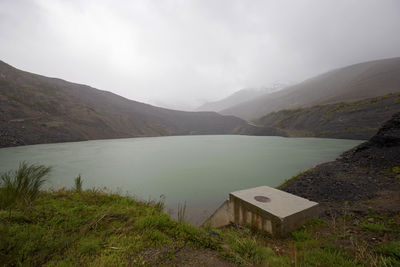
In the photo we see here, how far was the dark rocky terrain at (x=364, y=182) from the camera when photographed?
13.4ft

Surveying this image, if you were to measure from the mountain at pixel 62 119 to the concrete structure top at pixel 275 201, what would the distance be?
28.0 m

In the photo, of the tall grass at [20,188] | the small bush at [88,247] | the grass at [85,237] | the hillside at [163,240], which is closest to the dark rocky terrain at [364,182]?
the hillside at [163,240]

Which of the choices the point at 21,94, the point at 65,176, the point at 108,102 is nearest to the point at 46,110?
the point at 21,94

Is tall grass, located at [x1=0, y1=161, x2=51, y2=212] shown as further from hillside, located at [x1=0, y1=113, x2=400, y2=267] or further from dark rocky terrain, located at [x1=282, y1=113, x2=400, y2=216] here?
dark rocky terrain, located at [x1=282, y1=113, x2=400, y2=216]

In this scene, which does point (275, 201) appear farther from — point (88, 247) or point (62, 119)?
point (62, 119)

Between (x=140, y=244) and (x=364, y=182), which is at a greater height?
(x=140, y=244)

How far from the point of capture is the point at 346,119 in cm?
2811

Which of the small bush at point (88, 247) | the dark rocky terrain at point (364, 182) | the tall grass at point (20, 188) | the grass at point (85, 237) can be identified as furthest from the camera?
the dark rocky terrain at point (364, 182)

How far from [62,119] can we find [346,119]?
52821 millimetres

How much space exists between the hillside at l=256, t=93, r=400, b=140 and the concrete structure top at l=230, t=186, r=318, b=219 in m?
28.3

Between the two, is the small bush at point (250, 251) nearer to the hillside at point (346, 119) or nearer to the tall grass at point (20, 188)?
the tall grass at point (20, 188)

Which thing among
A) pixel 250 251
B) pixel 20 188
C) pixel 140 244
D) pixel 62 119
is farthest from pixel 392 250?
pixel 62 119

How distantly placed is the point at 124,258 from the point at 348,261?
261cm

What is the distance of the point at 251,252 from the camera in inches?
76.7
